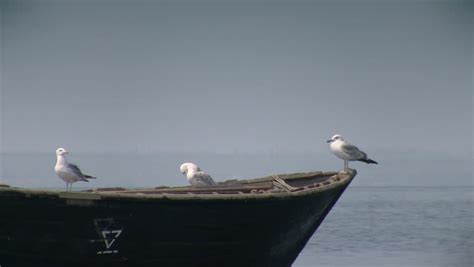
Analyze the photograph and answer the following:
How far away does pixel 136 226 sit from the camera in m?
10.4

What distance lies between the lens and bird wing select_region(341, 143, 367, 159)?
13.8 meters

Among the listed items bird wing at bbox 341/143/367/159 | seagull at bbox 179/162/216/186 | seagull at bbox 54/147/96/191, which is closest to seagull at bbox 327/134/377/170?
bird wing at bbox 341/143/367/159

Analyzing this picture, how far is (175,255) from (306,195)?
2.11 meters

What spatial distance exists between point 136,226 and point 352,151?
4.69m

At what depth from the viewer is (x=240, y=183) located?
47.8ft

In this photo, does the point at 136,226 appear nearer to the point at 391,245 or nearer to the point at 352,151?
the point at 352,151

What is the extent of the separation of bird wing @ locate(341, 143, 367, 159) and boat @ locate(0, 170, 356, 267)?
2128mm

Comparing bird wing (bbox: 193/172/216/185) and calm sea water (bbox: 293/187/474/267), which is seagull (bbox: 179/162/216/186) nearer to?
bird wing (bbox: 193/172/216/185)

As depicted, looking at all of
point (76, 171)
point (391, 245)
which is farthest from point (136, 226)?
point (391, 245)

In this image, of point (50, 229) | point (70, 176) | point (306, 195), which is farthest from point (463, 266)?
point (50, 229)

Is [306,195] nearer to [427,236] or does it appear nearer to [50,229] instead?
[50,229]

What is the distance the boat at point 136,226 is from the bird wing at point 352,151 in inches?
83.8

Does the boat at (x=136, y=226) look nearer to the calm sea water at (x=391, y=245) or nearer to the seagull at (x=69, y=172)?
the seagull at (x=69, y=172)

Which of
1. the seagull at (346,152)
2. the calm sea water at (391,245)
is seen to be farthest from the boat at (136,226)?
the calm sea water at (391,245)
